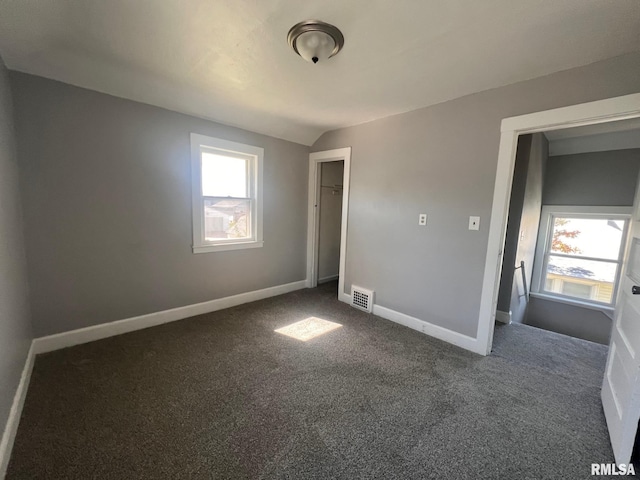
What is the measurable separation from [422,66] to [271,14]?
1110 millimetres

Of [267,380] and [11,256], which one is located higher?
[11,256]

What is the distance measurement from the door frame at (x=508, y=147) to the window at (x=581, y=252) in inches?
116

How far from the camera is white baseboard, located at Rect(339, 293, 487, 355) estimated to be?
240 centimetres

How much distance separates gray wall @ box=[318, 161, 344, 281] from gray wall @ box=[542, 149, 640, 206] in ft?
11.2

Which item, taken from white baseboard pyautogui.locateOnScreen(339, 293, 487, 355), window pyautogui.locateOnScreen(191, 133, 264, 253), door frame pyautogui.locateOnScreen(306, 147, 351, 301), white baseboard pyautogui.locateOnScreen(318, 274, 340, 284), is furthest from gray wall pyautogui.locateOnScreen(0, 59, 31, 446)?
white baseboard pyautogui.locateOnScreen(318, 274, 340, 284)

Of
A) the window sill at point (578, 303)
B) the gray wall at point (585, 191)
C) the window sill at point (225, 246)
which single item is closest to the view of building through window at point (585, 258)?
the window sill at point (578, 303)

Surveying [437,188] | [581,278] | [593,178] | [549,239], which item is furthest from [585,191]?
[437,188]

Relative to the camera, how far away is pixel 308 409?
1646mm

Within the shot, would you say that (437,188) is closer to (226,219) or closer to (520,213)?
(520,213)

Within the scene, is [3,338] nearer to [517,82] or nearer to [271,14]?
[271,14]

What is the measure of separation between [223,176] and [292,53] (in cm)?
177

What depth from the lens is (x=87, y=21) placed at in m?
1.49

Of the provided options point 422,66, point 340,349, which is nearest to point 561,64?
point 422,66

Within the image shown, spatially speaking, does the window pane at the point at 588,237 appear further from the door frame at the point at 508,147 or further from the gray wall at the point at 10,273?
the gray wall at the point at 10,273
